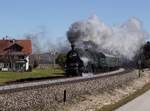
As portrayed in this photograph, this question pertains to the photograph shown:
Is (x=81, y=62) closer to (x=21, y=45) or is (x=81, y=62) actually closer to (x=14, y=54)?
(x=14, y=54)

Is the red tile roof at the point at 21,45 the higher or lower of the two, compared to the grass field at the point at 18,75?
higher

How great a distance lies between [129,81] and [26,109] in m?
38.2

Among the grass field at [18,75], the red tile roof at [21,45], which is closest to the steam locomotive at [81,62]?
the grass field at [18,75]

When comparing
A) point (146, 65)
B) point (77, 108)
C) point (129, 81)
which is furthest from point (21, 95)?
point (146, 65)

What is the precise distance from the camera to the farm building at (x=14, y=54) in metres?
120

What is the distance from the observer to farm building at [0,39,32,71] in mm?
120000

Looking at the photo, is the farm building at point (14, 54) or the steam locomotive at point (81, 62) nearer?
the steam locomotive at point (81, 62)

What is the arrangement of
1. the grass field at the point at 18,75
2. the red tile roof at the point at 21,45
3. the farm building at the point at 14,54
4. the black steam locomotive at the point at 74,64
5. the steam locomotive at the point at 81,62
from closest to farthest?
1. the black steam locomotive at the point at 74,64
2. the steam locomotive at the point at 81,62
3. the grass field at the point at 18,75
4. the farm building at the point at 14,54
5. the red tile roof at the point at 21,45

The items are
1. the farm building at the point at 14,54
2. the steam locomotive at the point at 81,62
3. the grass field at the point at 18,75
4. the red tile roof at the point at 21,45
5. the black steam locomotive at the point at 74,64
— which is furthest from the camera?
the red tile roof at the point at 21,45

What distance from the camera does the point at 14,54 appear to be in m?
124

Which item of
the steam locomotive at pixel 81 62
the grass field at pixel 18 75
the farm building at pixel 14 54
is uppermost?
the farm building at pixel 14 54

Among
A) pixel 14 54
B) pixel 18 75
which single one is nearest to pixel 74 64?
pixel 18 75

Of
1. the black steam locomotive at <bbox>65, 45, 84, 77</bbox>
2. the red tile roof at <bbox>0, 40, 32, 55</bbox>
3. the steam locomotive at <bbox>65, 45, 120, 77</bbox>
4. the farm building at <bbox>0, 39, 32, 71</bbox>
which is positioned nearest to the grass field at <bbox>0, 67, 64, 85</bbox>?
the black steam locomotive at <bbox>65, 45, 84, 77</bbox>

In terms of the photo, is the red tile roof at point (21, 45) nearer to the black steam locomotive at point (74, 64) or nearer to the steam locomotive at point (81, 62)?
the steam locomotive at point (81, 62)
